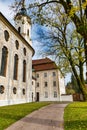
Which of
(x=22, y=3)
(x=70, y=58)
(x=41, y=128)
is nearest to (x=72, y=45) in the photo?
(x=70, y=58)

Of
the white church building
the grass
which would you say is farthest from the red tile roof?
the grass

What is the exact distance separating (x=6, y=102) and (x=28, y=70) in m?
11.3

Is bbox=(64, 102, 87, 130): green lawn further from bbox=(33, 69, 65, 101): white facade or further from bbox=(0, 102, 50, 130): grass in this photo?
bbox=(33, 69, 65, 101): white facade

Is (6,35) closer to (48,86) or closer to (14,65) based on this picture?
(14,65)

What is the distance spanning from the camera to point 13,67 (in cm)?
2697

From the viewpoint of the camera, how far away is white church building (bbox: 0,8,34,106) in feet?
78.2

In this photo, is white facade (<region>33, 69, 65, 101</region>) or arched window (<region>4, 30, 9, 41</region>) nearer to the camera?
arched window (<region>4, 30, 9, 41</region>)

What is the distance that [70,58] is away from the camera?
23422 mm

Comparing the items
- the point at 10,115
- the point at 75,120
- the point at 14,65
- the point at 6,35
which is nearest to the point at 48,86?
the point at 14,65

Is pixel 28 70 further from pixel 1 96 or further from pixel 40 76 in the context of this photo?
pixel 40 76

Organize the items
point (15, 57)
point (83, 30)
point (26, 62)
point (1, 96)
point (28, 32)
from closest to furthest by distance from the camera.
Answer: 1. point (83, 30)
2. point (1, 96)
3. point (15, 57)
4. point (26, 62)
5. point (28, 32)

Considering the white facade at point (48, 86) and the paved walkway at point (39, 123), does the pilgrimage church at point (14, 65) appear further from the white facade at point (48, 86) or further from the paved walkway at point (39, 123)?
the white facade at point (48, 86)

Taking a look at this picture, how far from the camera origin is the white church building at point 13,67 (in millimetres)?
23844

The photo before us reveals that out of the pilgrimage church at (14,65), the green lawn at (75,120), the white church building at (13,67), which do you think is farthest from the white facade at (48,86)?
the green lawn at (75,120)
